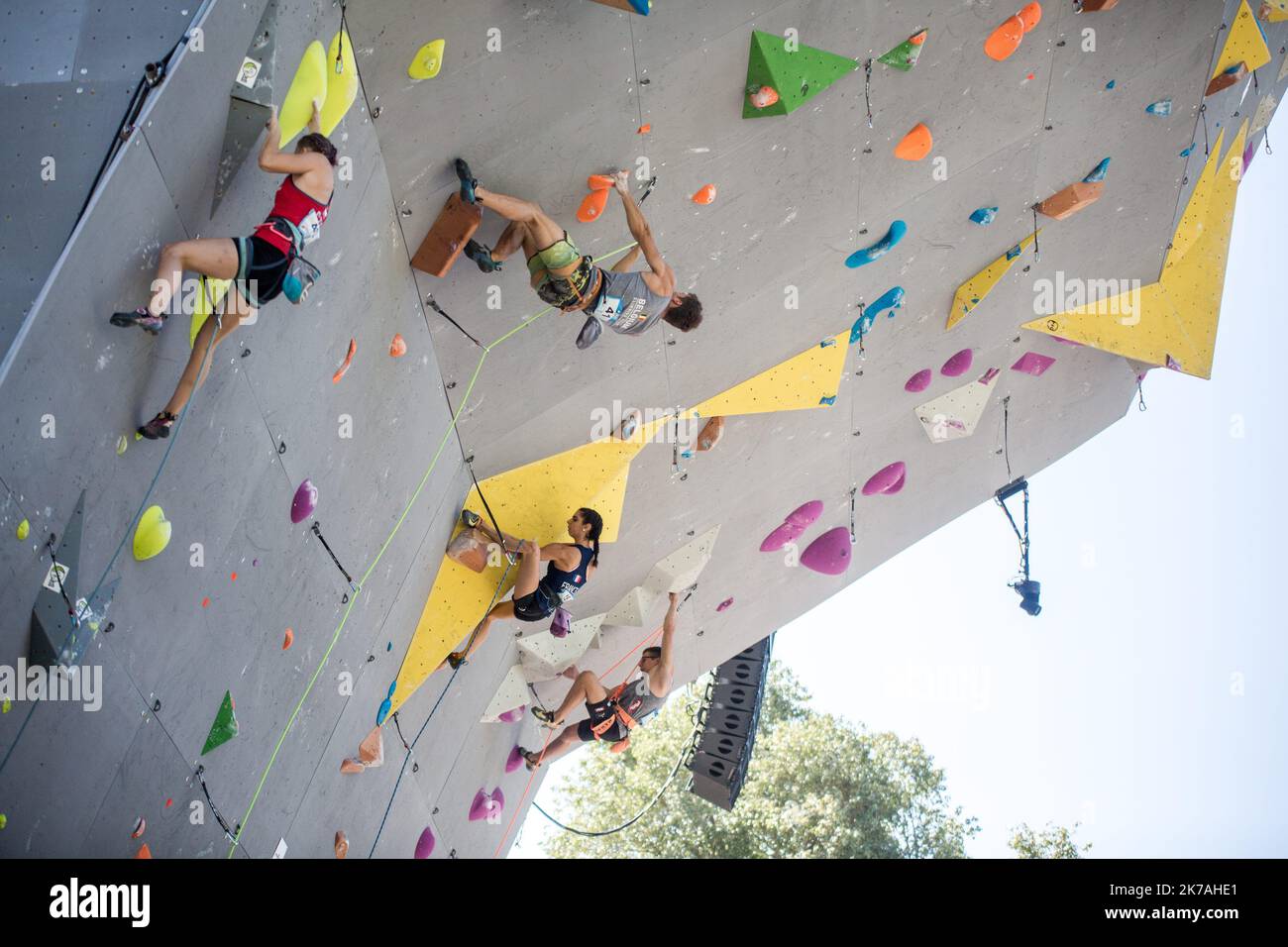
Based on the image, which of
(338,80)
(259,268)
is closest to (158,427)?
(259,268)

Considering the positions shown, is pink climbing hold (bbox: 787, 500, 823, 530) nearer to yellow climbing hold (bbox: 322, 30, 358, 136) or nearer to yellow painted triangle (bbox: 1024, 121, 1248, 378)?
yellow painted triangle (bbox: 1024, 121, 1248, 378)

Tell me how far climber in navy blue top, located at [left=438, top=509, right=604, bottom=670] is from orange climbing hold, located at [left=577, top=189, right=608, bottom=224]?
1.40 metres

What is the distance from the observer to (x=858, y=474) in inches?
261

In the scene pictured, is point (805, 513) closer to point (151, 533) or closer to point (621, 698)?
point (621, 698)

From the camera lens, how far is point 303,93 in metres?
3.15

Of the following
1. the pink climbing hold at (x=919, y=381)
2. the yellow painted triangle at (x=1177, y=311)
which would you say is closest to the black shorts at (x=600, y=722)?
the pink climbing hold at (x=919, y=381)

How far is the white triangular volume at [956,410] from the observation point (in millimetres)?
6531

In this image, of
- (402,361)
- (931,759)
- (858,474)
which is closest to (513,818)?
(858,474)

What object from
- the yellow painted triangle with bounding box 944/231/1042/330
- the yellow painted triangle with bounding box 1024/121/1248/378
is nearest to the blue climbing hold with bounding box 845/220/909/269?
the yellow painted triangle with bounding box 944/231/1042/330

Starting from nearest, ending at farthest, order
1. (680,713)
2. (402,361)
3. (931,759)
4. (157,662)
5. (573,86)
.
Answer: (157,662) → (573,86) → (402,361) → (931,759) → (680,713)

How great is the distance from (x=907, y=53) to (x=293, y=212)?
7.85 feet
